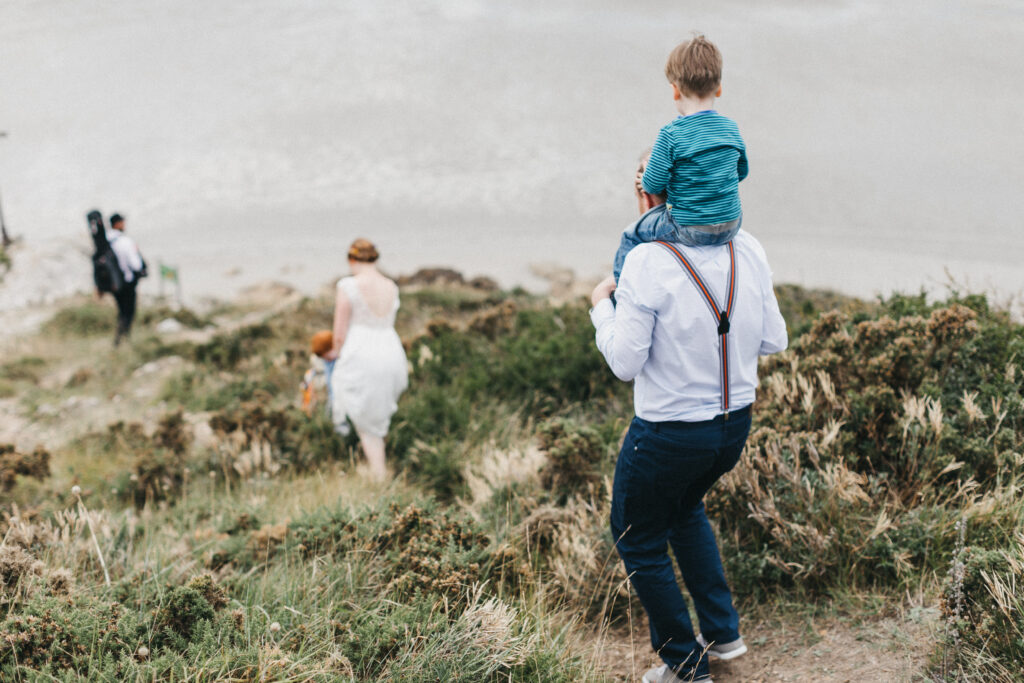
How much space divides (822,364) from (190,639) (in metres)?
3.61

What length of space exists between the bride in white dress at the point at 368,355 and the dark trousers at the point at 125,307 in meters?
8.15

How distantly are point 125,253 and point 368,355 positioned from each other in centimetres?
819

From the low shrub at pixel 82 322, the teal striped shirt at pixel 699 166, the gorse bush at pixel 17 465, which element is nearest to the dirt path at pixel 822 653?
the teal striped shirt at pixel 699 166

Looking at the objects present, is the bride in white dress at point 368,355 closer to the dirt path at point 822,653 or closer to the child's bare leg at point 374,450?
the child's bare leg at point 374,450

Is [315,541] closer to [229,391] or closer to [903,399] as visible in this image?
[903,399]

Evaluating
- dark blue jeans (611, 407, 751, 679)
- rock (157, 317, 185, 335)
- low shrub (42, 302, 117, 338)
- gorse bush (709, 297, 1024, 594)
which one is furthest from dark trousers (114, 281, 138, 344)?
dark blue jeans (611, 407, 751, 679)

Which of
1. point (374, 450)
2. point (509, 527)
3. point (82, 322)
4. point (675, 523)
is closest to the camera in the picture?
point (675, 523)

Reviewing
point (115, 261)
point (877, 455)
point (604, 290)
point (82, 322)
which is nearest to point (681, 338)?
point (604, 290)

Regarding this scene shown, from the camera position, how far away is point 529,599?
11.5ft

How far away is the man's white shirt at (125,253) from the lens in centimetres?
1183

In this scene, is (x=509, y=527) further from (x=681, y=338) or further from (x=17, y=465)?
(x=17, y=465)

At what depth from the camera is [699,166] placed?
241cm

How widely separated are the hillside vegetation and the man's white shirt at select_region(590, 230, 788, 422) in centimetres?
101

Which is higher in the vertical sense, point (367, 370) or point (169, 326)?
point (367, 370)
